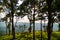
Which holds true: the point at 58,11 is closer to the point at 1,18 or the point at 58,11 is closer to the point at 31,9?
the point at 31,9

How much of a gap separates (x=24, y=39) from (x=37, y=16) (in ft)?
26.8

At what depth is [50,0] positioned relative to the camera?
15.9 meters

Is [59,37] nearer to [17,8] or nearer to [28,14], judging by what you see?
[28,14]

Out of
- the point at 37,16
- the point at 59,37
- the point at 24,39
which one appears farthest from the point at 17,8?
the point at 59,37

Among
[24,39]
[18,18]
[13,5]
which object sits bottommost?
[24,39]

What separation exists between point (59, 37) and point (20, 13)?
1071 cm

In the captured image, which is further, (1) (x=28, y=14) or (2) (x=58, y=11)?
(1) (x=28, y=14)

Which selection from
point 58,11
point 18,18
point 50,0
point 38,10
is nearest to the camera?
point 50,0

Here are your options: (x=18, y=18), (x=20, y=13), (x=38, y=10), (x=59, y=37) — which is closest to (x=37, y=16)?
(x=38, y=10)

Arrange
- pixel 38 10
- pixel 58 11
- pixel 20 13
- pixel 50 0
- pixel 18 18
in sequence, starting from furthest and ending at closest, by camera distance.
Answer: pixel 18 18, pixel 20 13, pixel 38 10, pixel 58 11, pixel 50 0

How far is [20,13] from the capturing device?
3428 cm

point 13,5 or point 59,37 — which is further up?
point 13,5

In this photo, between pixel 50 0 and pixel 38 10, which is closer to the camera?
pixel 50 0

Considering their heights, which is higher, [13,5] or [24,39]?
[13,5]
